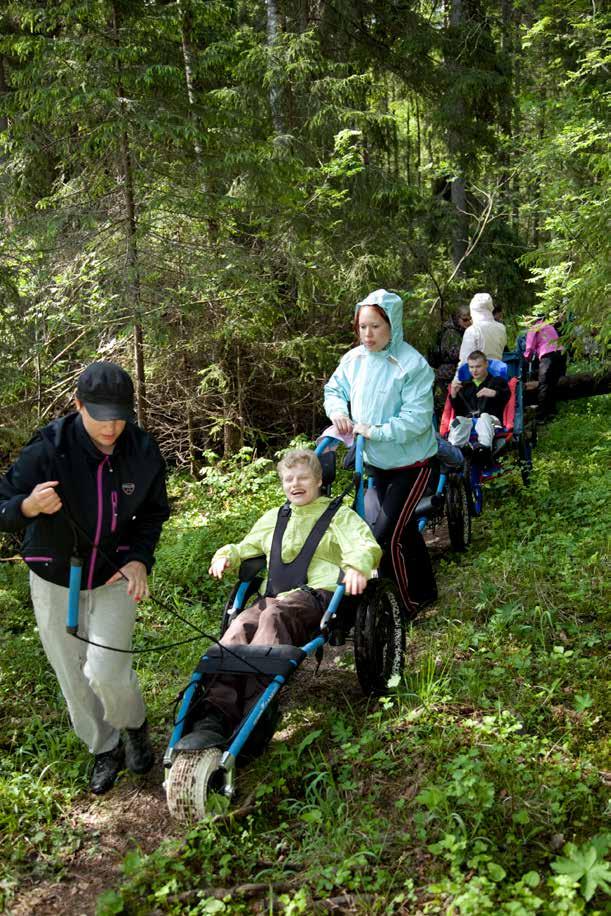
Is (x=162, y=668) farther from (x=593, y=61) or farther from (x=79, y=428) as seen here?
(x=593, y=61)

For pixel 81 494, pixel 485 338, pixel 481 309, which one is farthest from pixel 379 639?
pixel 481 309

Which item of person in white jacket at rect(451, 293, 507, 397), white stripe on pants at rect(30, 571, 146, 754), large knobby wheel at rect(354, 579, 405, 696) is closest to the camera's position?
white stripe on pants at rect(30, 571, 146, 754)

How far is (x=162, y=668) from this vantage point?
5.30 metres

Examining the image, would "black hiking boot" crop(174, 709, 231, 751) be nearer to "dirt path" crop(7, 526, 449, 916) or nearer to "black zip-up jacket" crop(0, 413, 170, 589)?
"dirt path" crop(7, 526, 449, 916)

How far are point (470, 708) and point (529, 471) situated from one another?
528 cm

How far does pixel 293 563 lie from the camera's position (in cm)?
433

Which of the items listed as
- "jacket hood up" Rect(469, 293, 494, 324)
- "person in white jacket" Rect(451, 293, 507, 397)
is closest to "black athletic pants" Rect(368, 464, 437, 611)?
"person in white jacket" Rect(451, 293, 507, 397)

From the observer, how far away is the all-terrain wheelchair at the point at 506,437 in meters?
7.89

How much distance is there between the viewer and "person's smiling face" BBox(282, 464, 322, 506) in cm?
442

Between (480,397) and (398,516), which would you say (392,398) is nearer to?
(398,516)

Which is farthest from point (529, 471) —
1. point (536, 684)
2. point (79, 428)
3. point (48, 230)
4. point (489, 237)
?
point (489, 237)

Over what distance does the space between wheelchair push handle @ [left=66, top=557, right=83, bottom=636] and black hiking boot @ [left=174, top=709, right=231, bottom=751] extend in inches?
29.5

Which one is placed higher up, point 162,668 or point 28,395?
point 28,395

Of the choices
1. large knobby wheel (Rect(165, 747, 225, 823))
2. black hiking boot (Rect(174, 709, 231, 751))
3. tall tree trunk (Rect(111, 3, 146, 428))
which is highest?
tall tree trunk (Rect(111, 3, 146, 428))
